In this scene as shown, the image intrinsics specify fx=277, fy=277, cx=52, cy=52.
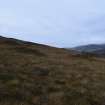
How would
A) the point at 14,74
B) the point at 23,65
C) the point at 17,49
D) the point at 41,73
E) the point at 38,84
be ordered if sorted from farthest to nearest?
1. the point at 17,49
2. the point at 23,65
3. the point at 41,73
4. the point at 14,74
5. the point at 38,84

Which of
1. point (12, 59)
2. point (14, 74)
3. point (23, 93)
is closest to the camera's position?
point (23, 93)

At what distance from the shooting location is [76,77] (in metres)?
26.7

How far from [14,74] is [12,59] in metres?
9.62

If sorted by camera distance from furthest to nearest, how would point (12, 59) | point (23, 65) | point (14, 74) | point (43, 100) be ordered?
point (12, 59) → point (23, 65) → point (14, 74) → point (43, 100)

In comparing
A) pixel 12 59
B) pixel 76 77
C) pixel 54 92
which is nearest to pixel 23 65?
pixel 12 59

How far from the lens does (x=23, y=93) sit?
2019cm

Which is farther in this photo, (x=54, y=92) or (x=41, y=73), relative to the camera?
(x=41, y=73)

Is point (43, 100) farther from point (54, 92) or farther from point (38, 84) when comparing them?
point (38, 84)

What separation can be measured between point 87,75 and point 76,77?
6.14 ft

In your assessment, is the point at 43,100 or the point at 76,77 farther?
the point at 76,77

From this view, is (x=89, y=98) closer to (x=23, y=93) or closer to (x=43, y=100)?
(x=43, y=100)

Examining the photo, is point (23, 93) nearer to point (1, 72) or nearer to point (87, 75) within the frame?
point (1, 72)

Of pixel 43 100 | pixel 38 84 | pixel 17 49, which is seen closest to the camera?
pixel 43 100

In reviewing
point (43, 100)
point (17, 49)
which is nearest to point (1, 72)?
point (43, 100)
